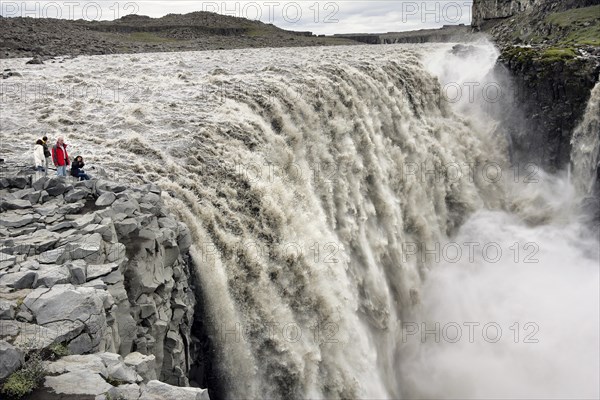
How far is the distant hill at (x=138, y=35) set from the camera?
58.4 meters

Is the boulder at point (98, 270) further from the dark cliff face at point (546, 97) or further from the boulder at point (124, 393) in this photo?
the dark cliff face at point (546, 97)

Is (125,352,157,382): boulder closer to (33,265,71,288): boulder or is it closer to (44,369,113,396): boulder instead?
(44,369,113,396): boulder

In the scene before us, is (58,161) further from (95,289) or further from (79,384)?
(79,384)

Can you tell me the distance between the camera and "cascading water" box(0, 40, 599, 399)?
14250mm

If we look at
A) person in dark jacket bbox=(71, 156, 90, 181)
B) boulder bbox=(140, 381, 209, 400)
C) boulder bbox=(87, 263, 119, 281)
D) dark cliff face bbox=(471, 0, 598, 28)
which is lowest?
boulder bbox=(140, 381, 209, 400)

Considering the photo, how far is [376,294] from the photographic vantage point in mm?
20578

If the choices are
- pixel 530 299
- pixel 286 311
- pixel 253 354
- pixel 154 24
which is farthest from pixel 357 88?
pixel 154 24

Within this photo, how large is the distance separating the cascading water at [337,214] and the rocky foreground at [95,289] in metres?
1.68

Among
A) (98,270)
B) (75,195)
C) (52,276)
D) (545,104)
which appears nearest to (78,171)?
(75,195)

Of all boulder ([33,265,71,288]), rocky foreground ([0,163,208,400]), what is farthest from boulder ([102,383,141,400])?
boulder ([33,265,71,288])

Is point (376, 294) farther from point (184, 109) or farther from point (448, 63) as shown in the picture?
point (448, 63)

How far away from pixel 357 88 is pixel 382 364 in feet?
46.1

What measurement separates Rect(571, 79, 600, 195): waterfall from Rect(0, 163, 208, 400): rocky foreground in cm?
2817

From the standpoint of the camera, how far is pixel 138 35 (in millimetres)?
96000
